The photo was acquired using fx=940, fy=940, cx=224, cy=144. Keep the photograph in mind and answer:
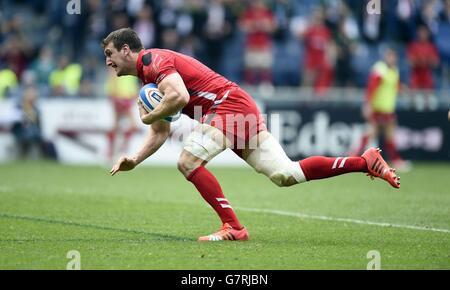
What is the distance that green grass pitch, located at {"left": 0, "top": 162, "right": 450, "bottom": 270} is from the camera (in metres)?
7.34

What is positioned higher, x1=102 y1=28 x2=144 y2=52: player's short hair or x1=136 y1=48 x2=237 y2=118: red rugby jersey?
x1=102 y1=28 x2=144 y2=52: player's short hair

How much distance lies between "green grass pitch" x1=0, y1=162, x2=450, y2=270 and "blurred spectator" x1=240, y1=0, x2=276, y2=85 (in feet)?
17.5

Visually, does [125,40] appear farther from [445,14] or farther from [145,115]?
[445,14]

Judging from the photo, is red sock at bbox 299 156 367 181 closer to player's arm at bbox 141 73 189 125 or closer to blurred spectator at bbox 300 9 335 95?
player's arm at bbox 141 73 189 125

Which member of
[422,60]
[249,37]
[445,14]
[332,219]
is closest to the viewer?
[332,219]

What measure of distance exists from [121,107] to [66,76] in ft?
6.28

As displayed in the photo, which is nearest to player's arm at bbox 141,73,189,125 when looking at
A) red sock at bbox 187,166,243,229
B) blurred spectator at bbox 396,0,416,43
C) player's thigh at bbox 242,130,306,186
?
red sock at bbox 187,166,243,229

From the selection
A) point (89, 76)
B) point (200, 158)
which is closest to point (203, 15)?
point (89, 76)

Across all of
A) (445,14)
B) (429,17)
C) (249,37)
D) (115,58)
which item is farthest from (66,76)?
(115,58)

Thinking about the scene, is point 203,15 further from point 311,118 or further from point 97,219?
point 97,219

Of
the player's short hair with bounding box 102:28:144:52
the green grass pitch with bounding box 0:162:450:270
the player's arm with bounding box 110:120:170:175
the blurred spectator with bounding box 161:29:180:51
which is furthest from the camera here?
the blurred spectator with bounding box 161:29:180:51

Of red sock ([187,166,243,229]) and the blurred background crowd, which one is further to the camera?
the blurred background crowd

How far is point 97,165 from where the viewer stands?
62.7 feet

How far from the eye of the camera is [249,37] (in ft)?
71.5
